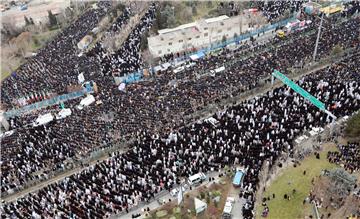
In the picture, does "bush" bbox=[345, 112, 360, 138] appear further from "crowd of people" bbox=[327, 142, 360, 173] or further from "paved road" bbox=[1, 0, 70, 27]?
"paved road" bbox=[1, 0, 70, 27]

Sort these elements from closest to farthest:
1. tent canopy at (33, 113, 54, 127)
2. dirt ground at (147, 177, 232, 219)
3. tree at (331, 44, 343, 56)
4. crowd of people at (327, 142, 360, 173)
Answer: dirt ground at (147, 177, 232, 219) → crowd of people at (327, 142, 360, 173) → tent canopy at (33, 113, 54, 127) → tree at (331, 44, 343, 56)

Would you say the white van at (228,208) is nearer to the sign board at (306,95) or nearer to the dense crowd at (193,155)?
the dense crowd at (193,155)

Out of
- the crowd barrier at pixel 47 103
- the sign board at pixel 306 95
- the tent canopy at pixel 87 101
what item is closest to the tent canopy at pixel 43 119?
the tent canopy at pixel 87 101

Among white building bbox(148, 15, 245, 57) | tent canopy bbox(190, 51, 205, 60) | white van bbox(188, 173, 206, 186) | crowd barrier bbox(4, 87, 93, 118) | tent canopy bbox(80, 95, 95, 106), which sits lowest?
white van bbox(188, 173, 206, 186)

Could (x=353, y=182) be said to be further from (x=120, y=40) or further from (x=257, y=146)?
(x=120, y=40)

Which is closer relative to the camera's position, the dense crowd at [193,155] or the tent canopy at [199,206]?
the tent canopy at [199,206]

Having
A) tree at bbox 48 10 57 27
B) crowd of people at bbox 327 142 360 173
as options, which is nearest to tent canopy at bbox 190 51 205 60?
crowd of people at bbox 327 142 360 173

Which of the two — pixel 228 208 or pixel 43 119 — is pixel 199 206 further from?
pixel 43 119
